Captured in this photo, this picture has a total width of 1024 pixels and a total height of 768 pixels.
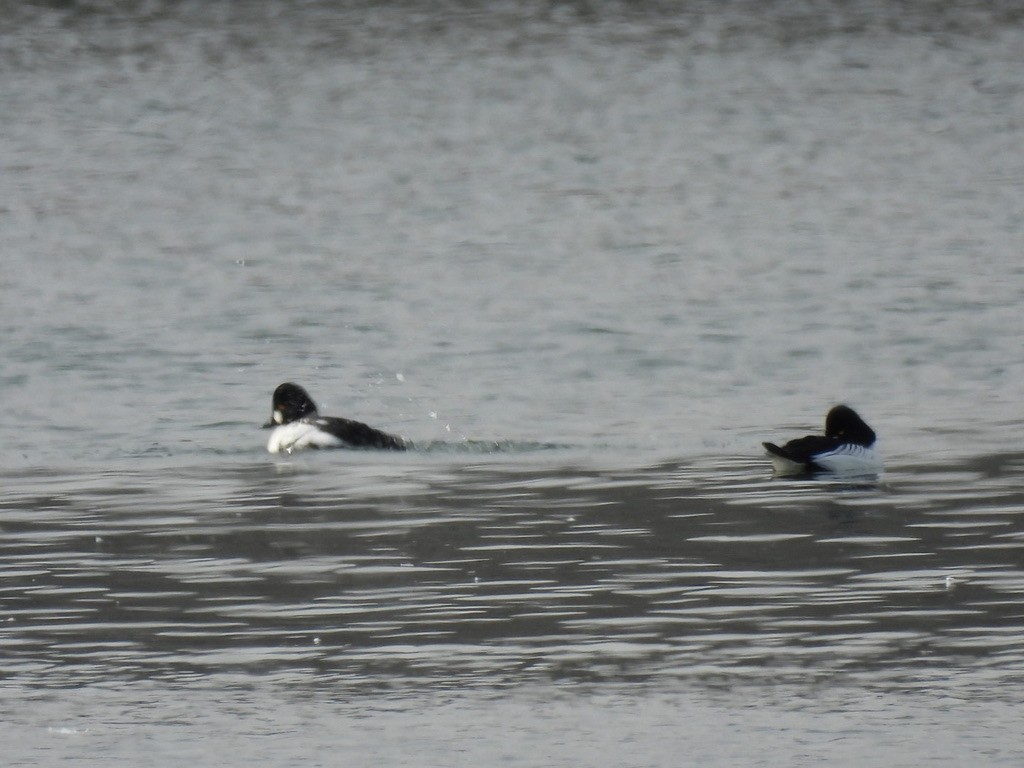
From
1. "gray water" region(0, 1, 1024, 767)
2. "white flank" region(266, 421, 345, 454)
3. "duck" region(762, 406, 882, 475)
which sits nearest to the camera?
"gray water" region(0, 1, 1024, 767)

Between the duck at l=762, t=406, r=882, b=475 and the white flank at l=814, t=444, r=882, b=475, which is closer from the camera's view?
the white flank at l=814, t=444, r=882, b=475

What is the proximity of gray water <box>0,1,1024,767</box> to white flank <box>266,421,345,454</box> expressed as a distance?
0.18m

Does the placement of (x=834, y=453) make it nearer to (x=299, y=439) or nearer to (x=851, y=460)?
(x=851, y=460)

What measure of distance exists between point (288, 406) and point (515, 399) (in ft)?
6.60

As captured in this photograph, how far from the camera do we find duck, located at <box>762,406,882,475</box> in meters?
13.8

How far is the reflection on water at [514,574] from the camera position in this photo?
29.8ft

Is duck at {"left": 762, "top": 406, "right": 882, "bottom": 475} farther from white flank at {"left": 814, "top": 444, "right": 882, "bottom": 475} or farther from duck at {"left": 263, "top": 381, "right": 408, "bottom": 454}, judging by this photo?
duck at {"left": 263, "top": 381, "right": 408, "bottom": 454}

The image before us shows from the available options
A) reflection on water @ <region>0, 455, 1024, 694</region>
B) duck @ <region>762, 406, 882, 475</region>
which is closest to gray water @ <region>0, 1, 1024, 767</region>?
reflection on water @ <region>0, 455, 1024, 694</region>

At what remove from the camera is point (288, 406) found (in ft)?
53.8

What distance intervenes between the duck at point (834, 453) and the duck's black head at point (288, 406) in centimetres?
358

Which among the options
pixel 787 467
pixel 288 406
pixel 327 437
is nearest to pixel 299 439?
pixel 327 437

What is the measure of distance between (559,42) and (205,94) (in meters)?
8.21

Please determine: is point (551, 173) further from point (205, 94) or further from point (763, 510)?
point (763, 510)

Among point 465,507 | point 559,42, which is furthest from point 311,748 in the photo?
point 559,42
